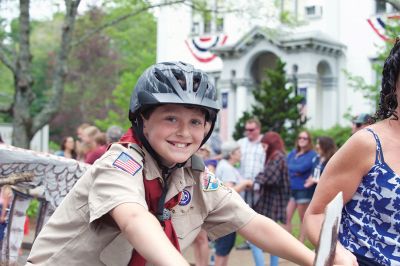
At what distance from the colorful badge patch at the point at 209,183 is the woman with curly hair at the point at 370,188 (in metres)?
0.42

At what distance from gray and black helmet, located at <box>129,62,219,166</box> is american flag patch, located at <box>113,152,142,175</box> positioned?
0.50ft

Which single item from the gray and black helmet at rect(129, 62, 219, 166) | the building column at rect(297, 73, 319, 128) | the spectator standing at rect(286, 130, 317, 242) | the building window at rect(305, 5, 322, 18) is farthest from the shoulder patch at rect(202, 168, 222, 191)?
the building window at rect(305, 5, 322, 18)

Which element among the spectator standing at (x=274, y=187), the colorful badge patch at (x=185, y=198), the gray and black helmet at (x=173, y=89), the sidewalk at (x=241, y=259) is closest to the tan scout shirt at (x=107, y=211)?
the colorful badge patch at (x=185, y=198)

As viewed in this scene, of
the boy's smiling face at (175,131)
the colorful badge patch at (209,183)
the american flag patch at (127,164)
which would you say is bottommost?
the colorful badge patch at (209,183)

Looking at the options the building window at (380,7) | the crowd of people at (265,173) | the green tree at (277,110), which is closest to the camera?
the crowd of people at (265,173)

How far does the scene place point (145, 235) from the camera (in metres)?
2.19

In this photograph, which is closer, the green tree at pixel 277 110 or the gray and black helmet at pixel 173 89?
the gray and black helmet at pixel 173 89

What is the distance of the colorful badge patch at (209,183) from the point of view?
112 inches

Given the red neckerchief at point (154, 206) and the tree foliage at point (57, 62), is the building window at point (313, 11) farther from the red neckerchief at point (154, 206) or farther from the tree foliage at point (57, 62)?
the red neckerchief at point (154, 206)

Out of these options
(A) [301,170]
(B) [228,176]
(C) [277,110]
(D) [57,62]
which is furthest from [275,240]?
(C) [277,110]

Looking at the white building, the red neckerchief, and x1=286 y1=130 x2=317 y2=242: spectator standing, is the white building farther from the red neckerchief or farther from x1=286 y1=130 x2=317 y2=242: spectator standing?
the red neckerchief

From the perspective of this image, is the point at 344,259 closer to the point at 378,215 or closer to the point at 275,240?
the point at 275,240

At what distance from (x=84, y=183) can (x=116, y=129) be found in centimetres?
611

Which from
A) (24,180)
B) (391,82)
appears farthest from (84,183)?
(24,180)
